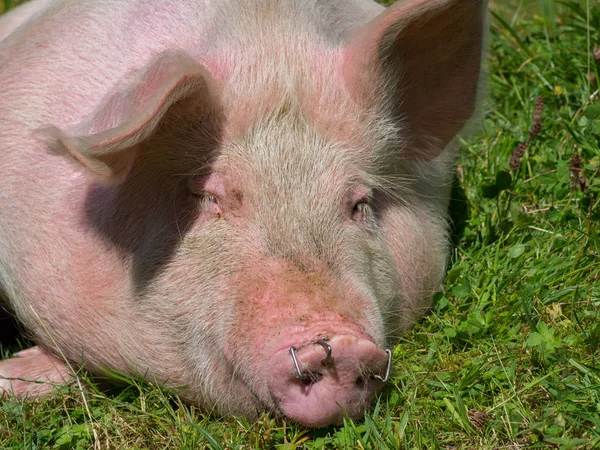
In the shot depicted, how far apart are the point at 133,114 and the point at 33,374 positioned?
4.72ft

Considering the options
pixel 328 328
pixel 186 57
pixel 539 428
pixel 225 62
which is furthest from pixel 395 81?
pixel 539 428

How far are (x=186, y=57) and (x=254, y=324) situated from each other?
3.12 feet

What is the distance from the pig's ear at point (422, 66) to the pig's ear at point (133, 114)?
68 centimetres

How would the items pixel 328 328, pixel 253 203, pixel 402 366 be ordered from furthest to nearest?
pixel 402 366, pixel 253 203, pixel 328 328

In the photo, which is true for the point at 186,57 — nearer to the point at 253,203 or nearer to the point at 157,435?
the point at 253,203

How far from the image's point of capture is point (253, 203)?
3654 millimetres

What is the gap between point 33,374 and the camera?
167 inches

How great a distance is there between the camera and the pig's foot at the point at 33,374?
417 cm

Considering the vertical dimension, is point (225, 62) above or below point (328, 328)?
above

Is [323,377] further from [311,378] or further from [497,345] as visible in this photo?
[497,345]

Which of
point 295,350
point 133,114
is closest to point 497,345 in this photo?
point 295,350

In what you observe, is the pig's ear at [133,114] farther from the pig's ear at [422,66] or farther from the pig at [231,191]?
the pig's ear at [422,66]

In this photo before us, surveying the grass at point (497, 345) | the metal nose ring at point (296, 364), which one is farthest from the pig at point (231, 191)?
the grass at point (497, 345)

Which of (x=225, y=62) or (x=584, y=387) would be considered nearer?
(x=584, y=387)
